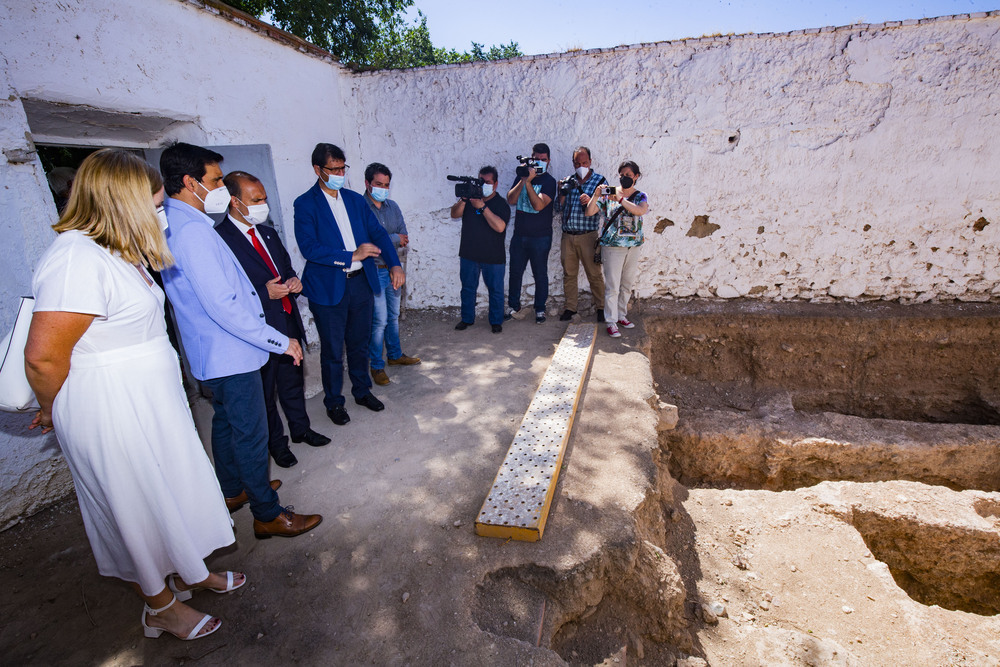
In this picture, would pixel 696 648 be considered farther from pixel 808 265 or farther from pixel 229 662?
pixel 808 265

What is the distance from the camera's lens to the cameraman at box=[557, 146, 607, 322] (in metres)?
4.95

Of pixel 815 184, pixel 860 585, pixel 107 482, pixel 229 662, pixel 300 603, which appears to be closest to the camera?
pixel 107 482

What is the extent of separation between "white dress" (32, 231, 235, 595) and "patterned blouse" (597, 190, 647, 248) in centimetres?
403

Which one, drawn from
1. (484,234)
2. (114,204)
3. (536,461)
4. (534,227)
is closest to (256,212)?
(114,204)

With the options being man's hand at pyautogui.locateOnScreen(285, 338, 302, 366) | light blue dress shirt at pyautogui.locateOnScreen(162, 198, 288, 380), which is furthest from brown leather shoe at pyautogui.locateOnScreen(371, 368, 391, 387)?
light blue dress shirt at pyautogui.locateOnScreen(162, 198, 288, 380)

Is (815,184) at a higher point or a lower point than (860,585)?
higher

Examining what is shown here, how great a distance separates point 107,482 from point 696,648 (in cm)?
262

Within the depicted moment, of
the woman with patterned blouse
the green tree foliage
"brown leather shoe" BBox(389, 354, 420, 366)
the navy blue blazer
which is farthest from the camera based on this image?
the green tree foliage

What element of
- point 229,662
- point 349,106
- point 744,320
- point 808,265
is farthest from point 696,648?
point 349,106

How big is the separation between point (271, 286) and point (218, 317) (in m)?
0.71

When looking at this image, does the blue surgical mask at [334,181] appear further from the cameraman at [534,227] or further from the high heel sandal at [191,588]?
the high heel sandal at [191,588]

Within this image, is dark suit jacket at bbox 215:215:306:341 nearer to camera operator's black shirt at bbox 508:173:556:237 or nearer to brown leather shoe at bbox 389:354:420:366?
brown leather shoe at bbox 389:354:420:366

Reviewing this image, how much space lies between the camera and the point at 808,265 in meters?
5.56

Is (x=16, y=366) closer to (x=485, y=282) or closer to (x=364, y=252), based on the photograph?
(x=364, y=252)
